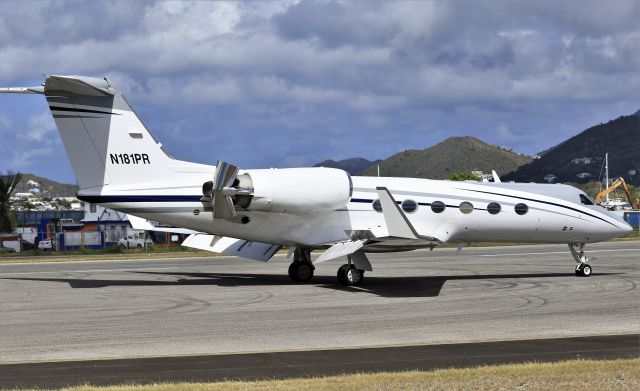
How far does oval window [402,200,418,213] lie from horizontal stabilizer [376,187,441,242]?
2547 millimetres

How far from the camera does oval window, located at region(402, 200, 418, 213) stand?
961 inches

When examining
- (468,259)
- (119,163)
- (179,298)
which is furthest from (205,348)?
(468,259)

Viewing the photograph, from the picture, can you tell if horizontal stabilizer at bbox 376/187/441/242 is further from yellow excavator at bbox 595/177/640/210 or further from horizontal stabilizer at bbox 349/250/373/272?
yellow excavator at bbox 595/177/640/210

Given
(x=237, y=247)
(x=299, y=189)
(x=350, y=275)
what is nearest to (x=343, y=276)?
(x=350, y=275)

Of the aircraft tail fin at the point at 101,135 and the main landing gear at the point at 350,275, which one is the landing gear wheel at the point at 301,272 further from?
the aircraft tail fin at the point at 101,135

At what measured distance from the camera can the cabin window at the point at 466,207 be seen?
2498 cm

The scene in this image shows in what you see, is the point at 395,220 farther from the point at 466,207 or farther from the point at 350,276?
the point at 466,207

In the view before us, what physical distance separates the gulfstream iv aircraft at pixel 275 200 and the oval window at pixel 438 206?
1.2 inches

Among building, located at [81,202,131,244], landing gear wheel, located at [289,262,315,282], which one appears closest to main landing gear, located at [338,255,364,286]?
landing gear wheel, located at [289,262,315,282]

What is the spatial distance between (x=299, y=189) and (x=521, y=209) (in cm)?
729

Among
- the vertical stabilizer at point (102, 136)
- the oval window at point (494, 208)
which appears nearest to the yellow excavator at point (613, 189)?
the oval window at point (494, 208)

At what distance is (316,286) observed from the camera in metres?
23.8

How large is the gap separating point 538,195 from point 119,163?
12.9 m

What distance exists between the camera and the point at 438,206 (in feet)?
81.3
